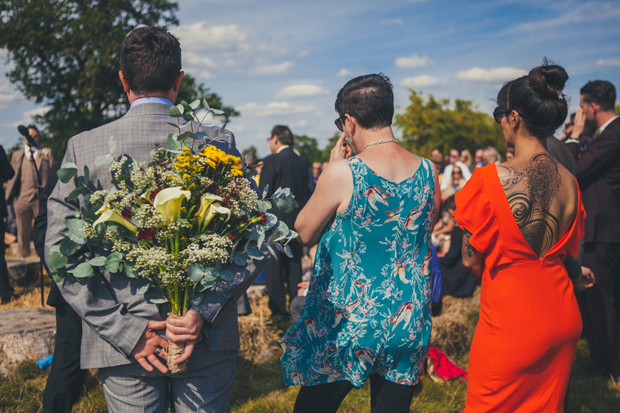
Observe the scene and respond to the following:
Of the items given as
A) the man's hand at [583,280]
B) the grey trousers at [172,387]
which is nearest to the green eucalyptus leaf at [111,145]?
the grey trousers at [172,387]

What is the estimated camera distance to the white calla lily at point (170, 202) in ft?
4.85

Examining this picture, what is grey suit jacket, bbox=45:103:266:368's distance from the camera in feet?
5.37

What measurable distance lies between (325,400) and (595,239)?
330cm

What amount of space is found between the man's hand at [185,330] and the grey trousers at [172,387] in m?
0.12

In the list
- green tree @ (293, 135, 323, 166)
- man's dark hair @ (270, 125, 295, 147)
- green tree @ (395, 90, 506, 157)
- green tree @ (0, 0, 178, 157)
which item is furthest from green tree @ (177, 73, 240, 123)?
green tree @ (293, 135, 323, 166)

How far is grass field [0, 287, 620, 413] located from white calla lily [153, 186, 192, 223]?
2.38 metres

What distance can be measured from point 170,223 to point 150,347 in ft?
1.60

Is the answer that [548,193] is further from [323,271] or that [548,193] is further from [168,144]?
[168,144]

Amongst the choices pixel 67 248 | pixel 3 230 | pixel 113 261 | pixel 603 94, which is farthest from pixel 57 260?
pixel 3 230

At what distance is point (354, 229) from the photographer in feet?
6.60

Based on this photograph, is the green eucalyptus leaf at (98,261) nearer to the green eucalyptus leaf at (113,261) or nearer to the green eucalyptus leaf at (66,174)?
the green eucalyptus leaf at (113,261)

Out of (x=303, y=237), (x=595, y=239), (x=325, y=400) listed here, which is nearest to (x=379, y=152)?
(x=303, y=237)

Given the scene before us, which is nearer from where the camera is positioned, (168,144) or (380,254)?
(168,144)

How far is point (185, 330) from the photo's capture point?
5.31ft
